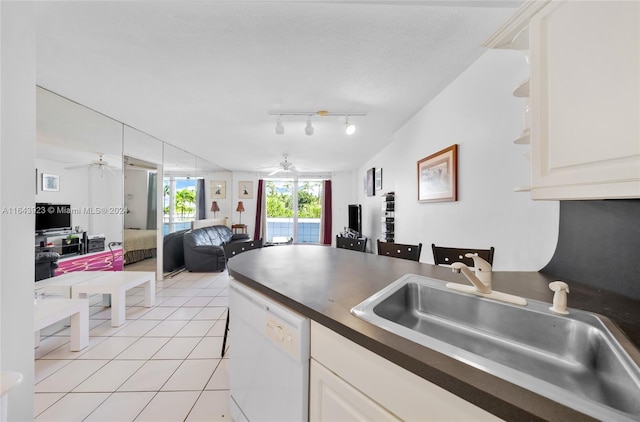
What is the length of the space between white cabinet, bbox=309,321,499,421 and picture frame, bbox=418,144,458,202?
1.96 m

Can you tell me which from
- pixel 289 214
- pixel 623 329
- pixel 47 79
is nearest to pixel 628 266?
pixel 623 329

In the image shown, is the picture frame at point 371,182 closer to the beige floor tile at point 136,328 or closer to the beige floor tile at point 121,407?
the beige floor tile at point 136,328

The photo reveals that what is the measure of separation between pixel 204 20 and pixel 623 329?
2.41 metres

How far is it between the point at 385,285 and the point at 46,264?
3.79m

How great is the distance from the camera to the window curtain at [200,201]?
21.1ft

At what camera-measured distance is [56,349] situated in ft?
7.30

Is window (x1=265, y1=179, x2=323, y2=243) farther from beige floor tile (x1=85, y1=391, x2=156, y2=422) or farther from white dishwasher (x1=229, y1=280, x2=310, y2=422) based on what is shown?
white dishwasher (x1=229, y1=280, x2=310, y2=422)

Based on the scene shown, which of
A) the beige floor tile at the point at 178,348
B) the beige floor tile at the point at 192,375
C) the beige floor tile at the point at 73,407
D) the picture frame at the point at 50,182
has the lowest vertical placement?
the beige floor tile at the point at 73,407

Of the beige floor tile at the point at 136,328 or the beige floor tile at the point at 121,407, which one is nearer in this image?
the beige floor tile at the point at 121,407

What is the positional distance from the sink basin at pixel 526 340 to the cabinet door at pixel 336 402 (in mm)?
194

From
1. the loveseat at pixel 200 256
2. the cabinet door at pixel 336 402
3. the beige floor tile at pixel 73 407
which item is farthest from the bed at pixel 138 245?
the cabinet door at pixel 336 402

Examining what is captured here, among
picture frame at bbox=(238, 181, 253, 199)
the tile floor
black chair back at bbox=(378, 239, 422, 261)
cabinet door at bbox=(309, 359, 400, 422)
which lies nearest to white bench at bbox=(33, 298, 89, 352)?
the tile floor

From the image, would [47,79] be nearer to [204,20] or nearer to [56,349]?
[204,20]

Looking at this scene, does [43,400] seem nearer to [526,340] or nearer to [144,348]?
[144,348]
